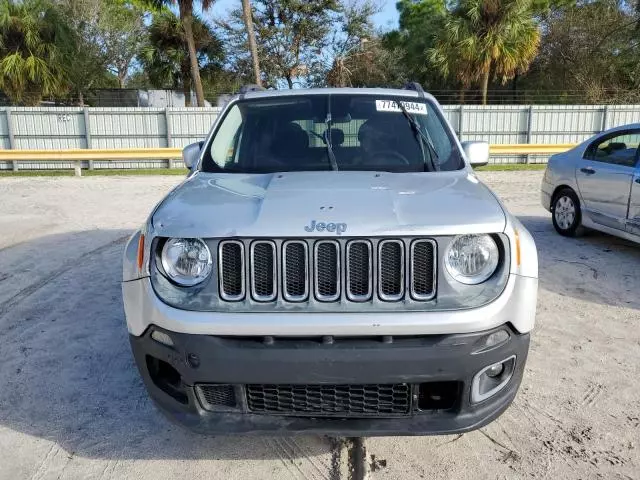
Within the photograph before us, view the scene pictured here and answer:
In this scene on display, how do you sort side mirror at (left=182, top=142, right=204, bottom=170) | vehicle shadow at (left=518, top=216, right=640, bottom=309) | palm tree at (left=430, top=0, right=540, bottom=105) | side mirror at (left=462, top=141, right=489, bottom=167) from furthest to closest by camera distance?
palm tree at (left=430, top=0, right=540, bottom=105) < vehicle shadow at (left=518, top=216, right=640, bottom=309) < side mirror at (left=182, top=142, right=204, bottom=170) < side mirror at (left=462, top=141, right=489, bottom=167)

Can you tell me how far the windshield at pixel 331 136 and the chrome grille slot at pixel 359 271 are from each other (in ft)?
3.88

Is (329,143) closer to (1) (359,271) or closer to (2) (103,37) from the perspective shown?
(1) (359,271)

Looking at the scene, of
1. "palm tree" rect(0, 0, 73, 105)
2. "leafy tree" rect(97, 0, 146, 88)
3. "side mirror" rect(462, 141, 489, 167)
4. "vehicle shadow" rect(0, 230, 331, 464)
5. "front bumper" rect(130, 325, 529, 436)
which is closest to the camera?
"front bumper" rect(130, 325, 529, 436)

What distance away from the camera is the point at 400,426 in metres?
2.39

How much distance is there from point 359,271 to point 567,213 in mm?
6081

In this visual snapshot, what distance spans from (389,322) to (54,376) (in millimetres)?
2585

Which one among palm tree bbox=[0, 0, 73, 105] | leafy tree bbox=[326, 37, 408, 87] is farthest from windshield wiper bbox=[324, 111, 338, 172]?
leafy tree bbox=[326, 37, 408, 87]

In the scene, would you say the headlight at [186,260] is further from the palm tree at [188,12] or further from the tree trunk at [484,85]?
the tree trunk at [484,85]

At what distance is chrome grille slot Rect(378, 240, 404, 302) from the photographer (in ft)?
7.82

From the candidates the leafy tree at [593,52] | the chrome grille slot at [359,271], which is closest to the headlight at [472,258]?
the chrome grille slot at [359,271]

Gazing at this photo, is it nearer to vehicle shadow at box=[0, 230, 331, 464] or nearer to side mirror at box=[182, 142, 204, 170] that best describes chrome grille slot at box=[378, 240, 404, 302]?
vehicle shadow at box=[0, 230, 331, 464]

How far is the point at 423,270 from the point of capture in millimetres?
2416

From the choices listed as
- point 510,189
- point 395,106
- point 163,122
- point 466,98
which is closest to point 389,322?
point 395,106

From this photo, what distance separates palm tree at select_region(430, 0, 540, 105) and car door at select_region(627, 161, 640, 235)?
17.0m
